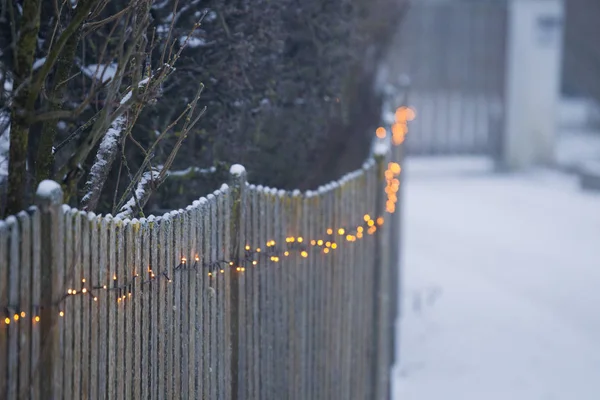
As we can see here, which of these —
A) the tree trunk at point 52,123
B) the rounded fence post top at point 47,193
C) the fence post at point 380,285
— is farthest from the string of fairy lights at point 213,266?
the tree trunk at point 52,123

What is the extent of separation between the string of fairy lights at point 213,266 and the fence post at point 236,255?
4 cm

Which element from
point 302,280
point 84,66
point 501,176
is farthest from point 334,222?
point 501,176

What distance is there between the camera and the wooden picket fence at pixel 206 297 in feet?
10.9

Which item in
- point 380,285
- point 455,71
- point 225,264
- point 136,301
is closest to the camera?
point 136,301

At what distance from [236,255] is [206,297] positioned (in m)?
0.41

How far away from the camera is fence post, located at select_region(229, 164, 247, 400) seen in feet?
16.3

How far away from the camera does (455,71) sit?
33375mm

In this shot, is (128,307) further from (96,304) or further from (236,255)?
(236,255)

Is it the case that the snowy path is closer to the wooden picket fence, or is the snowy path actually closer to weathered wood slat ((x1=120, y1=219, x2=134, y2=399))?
the wooden picket fence

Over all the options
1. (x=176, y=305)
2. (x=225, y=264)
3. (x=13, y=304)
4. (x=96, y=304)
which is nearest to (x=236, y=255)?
(x=225, y=264)

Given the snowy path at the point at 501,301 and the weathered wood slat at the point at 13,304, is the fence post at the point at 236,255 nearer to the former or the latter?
the weathered wood slat at the point at 13,304

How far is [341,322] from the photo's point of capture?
6.54 m

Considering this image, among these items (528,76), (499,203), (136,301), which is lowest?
(499,203)

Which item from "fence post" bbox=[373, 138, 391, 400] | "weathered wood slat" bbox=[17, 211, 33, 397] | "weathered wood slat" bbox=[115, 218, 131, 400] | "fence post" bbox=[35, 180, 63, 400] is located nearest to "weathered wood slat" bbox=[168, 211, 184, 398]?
"weathered wood slat" bbox=[115, 218, 131, 400]
